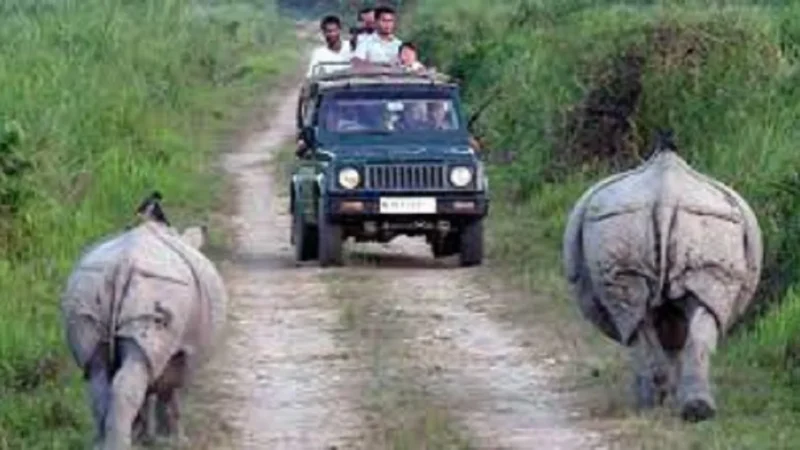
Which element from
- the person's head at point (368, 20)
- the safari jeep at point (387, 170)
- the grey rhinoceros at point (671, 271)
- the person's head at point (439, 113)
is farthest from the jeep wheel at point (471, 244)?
the grey rhinoceros at point (671, 271)

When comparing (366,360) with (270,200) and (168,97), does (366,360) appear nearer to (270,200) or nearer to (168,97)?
(270,200)

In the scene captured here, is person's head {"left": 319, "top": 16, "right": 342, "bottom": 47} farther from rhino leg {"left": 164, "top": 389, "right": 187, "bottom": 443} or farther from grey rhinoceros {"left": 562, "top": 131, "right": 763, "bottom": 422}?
rhino leg {"left": 164, "top": 389, "right": 187, "bottom": 443}

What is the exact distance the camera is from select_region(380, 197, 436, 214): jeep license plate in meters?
18.9

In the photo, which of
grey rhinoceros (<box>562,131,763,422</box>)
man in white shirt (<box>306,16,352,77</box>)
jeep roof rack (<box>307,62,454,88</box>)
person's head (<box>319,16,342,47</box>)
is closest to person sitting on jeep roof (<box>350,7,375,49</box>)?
man in white shirt (<box>306,16,352,77</box>)

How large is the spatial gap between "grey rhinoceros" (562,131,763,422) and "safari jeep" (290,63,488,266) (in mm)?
7037

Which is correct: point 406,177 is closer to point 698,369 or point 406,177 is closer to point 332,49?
point 332,49

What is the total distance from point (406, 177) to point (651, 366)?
752 cm

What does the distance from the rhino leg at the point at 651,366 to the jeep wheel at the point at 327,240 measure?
7434 millimetres

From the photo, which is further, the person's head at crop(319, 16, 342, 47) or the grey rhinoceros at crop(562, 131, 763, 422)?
the person's head at crop(319, 16, 342, 47)

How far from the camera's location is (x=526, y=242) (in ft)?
66.5

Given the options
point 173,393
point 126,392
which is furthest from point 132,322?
point 173,393

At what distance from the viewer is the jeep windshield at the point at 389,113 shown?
19719 mm

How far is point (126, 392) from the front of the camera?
10.1 meters

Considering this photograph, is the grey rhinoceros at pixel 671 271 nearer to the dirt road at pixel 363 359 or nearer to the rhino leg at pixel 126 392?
the dirt road at pixel 363 359
